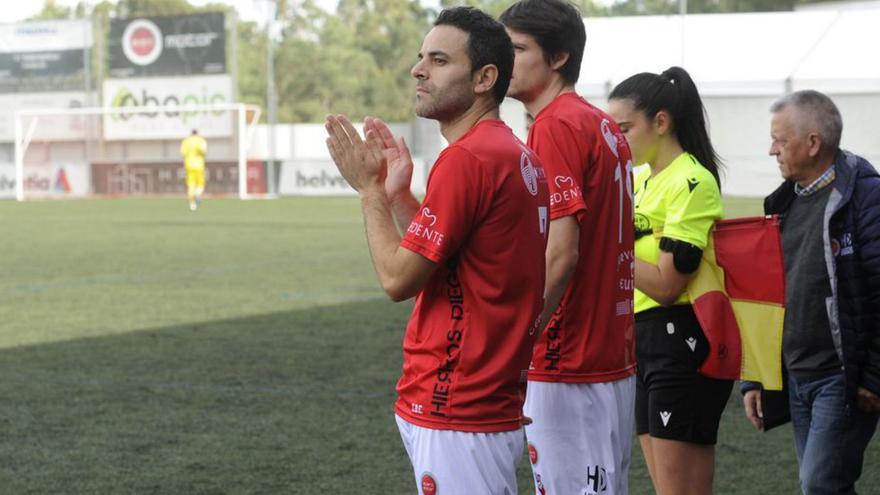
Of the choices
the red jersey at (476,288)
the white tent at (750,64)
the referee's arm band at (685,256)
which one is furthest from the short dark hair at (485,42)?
the white tent at (750,64)

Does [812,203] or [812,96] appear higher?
[812,96]

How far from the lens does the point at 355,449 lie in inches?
262

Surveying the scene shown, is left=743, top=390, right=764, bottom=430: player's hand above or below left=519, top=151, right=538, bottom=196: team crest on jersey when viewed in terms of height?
below

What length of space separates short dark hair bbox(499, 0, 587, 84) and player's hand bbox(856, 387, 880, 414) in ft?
4.44

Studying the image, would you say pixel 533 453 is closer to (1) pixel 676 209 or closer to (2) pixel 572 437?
(2) pixel 572 437

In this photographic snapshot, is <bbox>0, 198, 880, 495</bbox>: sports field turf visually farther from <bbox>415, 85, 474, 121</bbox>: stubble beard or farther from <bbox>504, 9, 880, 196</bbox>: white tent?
<bbox>504, 9, 880, 196</bbox>: white tent

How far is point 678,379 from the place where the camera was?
169 inches

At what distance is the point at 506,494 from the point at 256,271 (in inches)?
520

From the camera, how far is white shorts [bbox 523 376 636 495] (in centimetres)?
367

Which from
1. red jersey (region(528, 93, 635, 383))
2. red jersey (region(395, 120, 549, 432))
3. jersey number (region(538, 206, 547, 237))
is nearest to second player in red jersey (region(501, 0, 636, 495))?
red jersey (region(528, 93, 635, 383))

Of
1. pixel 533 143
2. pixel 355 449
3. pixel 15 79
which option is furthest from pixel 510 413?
pixel 15 79

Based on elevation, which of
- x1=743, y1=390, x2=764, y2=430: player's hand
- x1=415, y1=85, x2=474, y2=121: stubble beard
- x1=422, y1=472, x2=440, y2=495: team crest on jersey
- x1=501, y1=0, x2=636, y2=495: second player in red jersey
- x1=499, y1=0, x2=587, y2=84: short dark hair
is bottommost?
x1=743, y1=390, x2=764, y2=430: player's hand

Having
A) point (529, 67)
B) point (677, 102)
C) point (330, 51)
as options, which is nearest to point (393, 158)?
point (529, 67)

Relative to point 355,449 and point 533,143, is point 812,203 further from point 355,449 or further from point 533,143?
point 355,449
